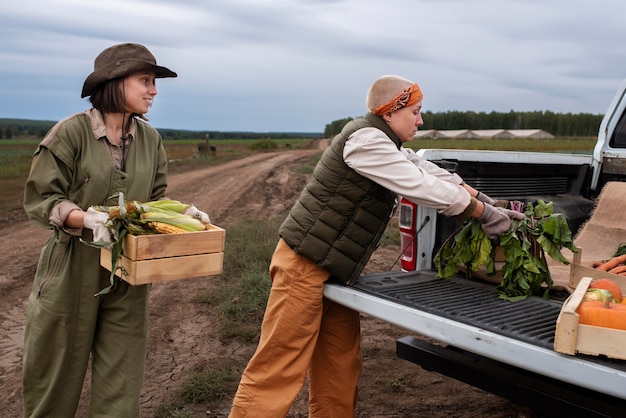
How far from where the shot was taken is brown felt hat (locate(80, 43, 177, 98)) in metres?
2.94

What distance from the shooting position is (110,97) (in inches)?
118

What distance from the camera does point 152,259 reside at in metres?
2.86

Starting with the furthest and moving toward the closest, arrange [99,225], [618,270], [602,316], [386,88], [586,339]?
[618,270] → [386,88] → [99,225] → [602,316] → [586,339]

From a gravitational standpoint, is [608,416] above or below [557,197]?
below

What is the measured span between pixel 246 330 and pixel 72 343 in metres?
2.52

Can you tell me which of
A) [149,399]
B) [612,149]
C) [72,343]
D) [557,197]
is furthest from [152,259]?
[612,149]

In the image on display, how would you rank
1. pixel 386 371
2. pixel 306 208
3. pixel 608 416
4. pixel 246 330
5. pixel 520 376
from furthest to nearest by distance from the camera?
pixel 246 330 < pixel 386 371 < pixel 306 208 < pixel 520 376 < pixel 608 416

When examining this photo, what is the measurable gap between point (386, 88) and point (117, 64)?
1326 millimetres

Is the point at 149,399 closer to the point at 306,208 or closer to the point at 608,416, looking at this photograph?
the point at 306,208

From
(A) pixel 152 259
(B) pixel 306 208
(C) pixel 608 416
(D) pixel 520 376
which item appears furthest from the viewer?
(B) pixel 306 208

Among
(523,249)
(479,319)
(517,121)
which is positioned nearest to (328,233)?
(479,319)

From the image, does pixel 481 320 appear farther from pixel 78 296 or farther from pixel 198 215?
pixel 78 296

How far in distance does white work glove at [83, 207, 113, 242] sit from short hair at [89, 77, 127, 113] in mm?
528

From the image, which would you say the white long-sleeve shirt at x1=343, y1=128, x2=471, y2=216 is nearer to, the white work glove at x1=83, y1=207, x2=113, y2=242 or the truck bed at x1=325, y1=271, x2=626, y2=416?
the truck bed at x1=325, y1=271, x2=626, y2=416
